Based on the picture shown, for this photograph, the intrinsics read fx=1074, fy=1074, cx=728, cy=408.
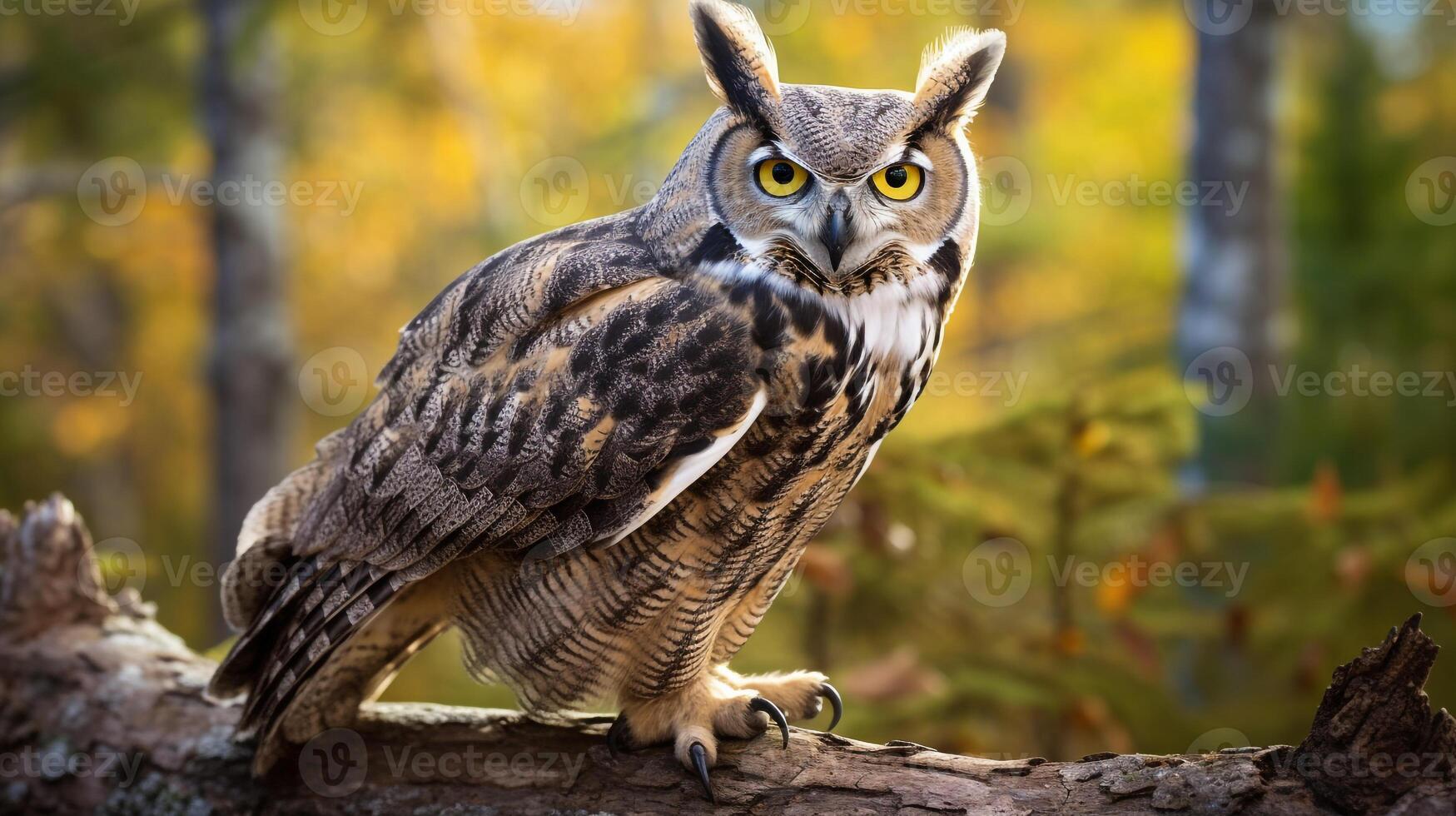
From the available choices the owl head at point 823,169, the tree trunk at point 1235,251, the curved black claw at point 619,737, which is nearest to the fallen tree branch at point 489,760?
the curved black claw at point 619,737

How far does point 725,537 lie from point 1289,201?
716cm

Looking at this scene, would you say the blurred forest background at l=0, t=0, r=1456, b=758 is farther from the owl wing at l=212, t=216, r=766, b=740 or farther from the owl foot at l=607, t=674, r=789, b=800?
the owl wing at l=212, t=216, r=766, b=740

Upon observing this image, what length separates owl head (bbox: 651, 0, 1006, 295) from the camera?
1.75 meters

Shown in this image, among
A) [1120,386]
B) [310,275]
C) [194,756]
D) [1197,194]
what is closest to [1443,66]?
[1197,194]

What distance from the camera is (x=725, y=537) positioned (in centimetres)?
192

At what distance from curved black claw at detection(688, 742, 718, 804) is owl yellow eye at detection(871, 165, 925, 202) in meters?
1.09

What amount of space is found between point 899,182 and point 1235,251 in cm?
321

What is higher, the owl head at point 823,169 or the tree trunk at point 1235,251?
the tree trunk at point 1235,251

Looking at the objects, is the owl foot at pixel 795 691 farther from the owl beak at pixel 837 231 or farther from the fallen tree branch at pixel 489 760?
the owl beak at pixel 837 231

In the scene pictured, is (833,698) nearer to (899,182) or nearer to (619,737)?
(619,737)

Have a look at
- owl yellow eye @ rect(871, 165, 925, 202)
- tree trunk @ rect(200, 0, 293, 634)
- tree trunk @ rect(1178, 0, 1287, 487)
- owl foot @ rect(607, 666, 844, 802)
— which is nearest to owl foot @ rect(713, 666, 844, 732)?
owl foot @ rect(607, 666, 844, 802)

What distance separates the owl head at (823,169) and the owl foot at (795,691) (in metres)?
0.98

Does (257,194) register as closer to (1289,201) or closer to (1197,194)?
(1197,194)

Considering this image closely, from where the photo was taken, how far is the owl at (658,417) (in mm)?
1795
